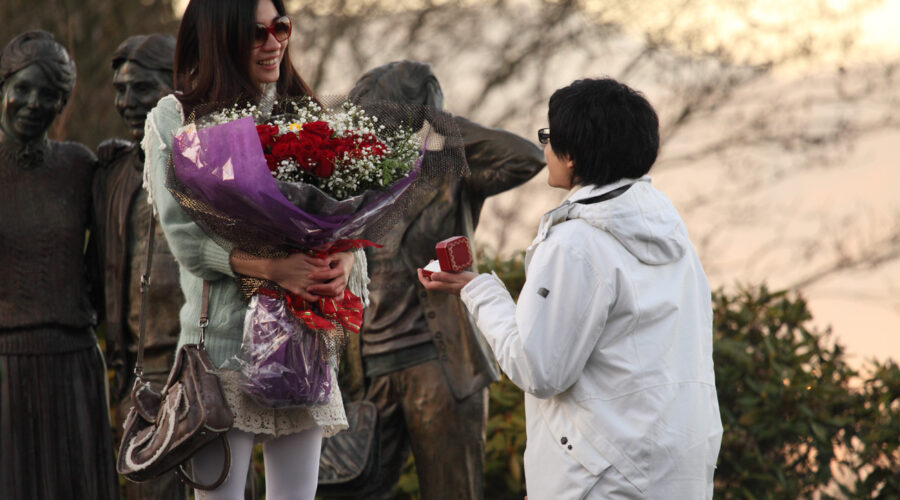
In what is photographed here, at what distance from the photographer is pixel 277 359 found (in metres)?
3.01

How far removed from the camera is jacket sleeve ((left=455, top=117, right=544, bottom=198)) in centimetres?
436

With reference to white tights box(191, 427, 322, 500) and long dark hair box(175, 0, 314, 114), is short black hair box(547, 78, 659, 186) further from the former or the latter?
white tights box(191, 427, 322, 500)

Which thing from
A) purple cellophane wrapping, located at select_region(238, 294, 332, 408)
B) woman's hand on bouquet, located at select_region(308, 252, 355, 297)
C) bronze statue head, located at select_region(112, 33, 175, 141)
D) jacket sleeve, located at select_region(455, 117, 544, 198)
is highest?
bronze statue head, located at select_region(112, 33, 175, 141)

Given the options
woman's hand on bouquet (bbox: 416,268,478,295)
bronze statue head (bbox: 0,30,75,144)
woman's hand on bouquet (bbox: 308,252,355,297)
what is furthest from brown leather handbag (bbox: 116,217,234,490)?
bronze statue head (bbox: 0,30,75,144)

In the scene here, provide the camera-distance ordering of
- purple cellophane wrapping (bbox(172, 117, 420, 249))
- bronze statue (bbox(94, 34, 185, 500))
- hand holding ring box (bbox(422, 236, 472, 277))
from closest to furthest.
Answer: purple cellophane wrapping (bbox(172, 117, 420, 249)), hand holding ring box (bbox(422, 236, 472, 277)), bronze statue (bbox(94, 34, 185, 500))

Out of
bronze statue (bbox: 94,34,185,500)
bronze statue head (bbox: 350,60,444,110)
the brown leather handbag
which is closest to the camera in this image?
the brown leather handbag

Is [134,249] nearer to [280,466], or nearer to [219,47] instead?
[219,47]

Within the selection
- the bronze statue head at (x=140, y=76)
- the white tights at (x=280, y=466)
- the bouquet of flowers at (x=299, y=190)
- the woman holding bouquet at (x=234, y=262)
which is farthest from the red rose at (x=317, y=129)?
the bronze statue head at (x=140, y=76)

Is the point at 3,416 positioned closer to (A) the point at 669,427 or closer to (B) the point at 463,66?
(A) the point at 669,427

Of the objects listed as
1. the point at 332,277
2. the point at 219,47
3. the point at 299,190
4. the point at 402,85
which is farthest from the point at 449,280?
the point at 402,85

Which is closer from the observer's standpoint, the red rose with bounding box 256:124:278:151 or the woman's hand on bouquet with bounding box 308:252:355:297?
the red rose with bounding box 256:124:278:151

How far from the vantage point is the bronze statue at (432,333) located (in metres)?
4.38

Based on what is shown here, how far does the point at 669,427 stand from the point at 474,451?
1.69 meters

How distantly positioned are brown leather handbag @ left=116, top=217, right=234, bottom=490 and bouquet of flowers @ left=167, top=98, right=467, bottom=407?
0.12 meters
